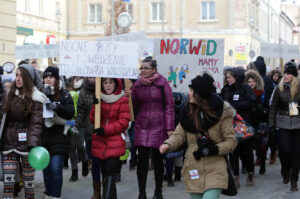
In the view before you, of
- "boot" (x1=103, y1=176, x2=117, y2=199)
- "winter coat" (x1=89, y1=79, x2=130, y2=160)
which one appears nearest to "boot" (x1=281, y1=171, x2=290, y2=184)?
"winter coat" (x1=89, y1=79, x2=130, y2=160)

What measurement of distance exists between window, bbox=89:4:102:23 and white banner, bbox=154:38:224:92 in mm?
41669

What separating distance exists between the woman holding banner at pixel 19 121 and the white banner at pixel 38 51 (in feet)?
13.7

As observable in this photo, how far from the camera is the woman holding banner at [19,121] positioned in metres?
6.79

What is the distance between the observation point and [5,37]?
50.0 feet

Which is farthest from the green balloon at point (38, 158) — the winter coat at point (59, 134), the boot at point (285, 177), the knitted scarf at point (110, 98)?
the boot at point (285, 177)

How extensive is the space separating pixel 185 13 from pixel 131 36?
133 ft

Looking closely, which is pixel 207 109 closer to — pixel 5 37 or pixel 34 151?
pixel 34 151

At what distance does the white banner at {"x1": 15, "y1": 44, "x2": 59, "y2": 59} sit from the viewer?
11211 millimetres

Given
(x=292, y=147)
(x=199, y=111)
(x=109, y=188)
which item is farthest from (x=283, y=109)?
(x=199, y=111)

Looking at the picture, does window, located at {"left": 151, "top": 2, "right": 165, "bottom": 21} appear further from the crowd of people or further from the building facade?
the crowd of people

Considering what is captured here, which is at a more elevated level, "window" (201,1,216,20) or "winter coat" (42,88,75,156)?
"window" (201,1,216,20)

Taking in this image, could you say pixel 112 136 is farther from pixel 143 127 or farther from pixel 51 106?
pixel 143 127

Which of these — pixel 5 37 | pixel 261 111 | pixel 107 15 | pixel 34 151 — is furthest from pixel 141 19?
pixel 34 151

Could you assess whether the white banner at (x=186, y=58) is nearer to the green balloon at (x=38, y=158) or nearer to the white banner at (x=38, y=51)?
the white banner at (x=38, y=51)
